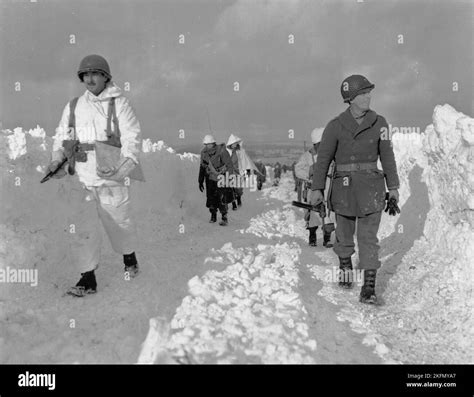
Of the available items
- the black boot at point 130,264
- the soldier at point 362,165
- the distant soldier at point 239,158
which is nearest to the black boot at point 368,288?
the soldier at point 362,165

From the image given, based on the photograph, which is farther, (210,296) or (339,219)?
(339,219)

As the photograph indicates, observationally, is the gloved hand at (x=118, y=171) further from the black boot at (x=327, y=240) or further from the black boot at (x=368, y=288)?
the black boot at (x=327, y=240)

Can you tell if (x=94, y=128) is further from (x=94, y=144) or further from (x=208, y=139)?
(x=208, y=139)

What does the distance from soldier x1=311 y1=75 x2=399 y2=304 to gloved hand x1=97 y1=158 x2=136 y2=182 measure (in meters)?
2.21

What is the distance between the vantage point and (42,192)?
5.40 metres

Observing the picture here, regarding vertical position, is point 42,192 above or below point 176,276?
above

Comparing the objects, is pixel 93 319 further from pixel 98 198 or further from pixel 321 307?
pixel 321 307

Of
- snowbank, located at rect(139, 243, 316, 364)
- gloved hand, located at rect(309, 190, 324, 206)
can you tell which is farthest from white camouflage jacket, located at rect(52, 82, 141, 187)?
gloved hand, located at rect(309, 190, 324, 206)

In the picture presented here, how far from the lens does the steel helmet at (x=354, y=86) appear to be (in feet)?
13.6

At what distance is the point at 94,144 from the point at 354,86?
117 inches
